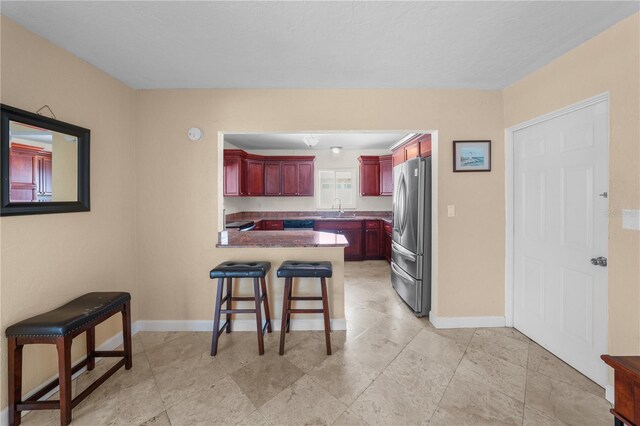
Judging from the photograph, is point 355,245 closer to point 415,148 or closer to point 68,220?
point 415,148

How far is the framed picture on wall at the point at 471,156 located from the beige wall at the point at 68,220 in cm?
319

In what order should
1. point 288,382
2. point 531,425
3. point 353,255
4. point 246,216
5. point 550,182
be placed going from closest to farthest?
point 531,425 < point 288,382 < point 550,182 < point 353,255 < point 246,216

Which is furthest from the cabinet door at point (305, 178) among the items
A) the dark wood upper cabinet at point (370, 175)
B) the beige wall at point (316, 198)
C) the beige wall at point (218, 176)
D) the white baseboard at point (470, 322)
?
the white baseboard at point (470, 322)

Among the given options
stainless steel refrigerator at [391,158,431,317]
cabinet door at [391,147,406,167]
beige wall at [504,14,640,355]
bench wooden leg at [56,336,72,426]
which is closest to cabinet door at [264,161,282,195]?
cabinet door at [391,147,406,167]

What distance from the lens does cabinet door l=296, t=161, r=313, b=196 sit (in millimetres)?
5363

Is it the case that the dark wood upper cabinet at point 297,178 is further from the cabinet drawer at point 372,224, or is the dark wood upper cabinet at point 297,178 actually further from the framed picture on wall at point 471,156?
the framed picture on wall at point 471,156

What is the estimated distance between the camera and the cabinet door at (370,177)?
543 cm

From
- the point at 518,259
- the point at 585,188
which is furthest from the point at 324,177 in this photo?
the point at 585,188

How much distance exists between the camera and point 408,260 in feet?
9.88

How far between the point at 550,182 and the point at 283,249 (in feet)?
7.85

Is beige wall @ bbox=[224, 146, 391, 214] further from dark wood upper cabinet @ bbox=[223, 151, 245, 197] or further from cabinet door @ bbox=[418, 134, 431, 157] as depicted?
cabinet door @ bbox=[418, 134, 431, 157]

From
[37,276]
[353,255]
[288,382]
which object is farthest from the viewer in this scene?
[353,255]

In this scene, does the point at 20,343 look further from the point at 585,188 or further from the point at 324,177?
the point at 324,177

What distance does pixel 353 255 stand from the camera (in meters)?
5.17
